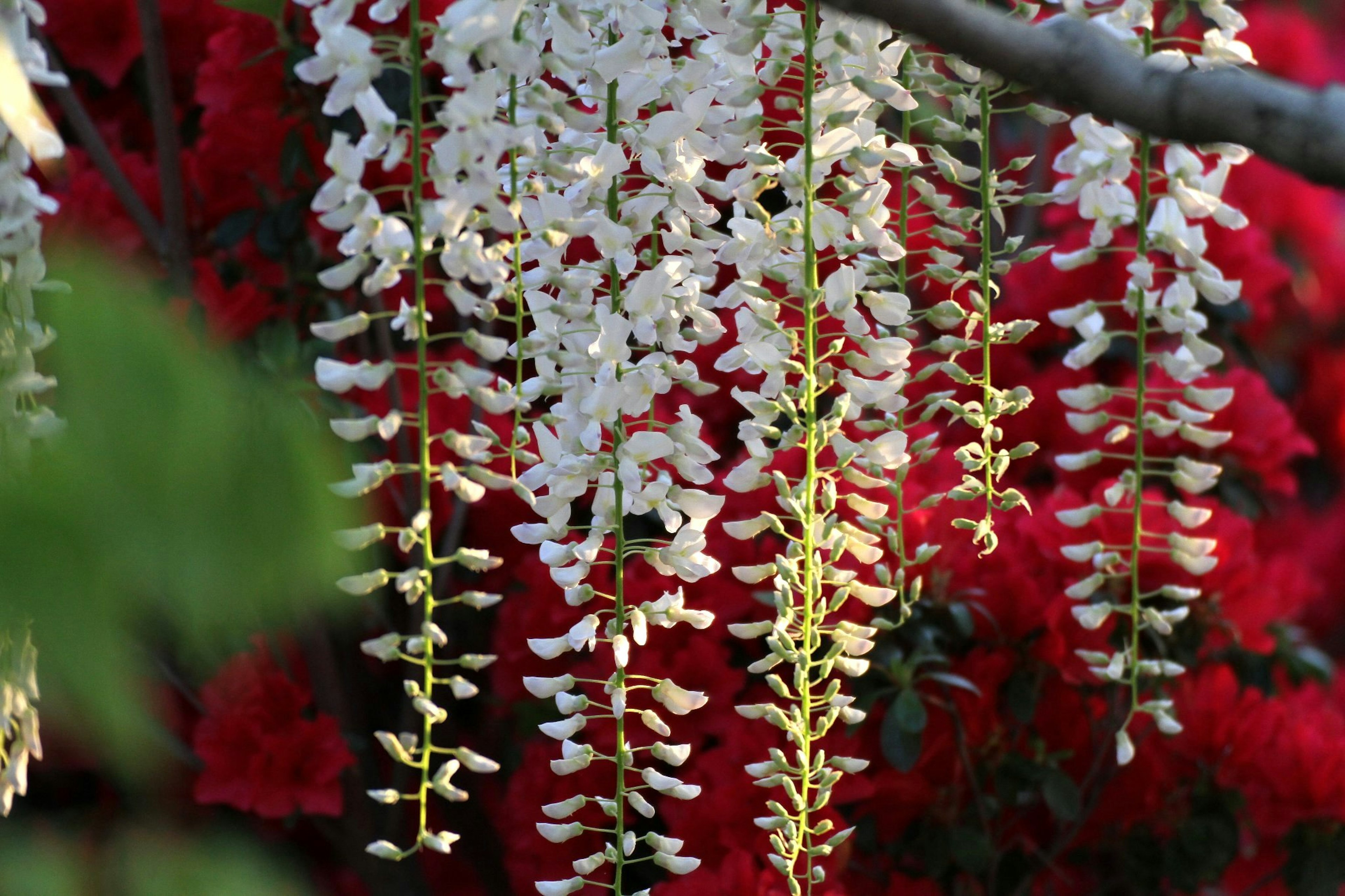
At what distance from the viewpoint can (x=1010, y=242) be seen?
2.90 feet

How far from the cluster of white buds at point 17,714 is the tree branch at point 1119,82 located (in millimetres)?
511

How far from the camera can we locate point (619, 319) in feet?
2.45

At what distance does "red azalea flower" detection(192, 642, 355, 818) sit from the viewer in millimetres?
1212

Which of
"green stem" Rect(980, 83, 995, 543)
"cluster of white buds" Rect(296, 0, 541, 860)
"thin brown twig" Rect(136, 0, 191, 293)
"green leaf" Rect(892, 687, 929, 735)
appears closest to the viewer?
"cluster of white buds" Rect(296, 0, 541, 860)

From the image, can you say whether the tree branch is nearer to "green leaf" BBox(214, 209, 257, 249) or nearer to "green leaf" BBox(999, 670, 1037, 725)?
"green leaf" BBox(999, 670, 1037, 725)

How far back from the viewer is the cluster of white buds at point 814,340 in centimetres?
79

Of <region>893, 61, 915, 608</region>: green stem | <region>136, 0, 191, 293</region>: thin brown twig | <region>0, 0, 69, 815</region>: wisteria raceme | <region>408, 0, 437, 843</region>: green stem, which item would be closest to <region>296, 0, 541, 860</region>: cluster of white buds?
<region>408, 0, 437, 843</region>: green stem

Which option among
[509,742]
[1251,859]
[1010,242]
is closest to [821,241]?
[1010,242]

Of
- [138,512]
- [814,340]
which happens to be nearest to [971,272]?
[814,340]

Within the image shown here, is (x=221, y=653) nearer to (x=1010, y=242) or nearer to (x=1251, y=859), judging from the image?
(x=1010, y=242)

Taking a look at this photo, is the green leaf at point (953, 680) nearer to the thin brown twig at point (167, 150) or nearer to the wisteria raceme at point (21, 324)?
the wisteria raceme at point (21, 324)

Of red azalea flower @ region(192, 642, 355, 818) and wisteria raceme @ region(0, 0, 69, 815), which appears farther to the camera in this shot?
red azalea flower @ region(192, 642, 355, 818)

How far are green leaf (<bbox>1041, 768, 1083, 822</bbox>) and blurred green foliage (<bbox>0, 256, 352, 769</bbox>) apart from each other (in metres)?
0.97

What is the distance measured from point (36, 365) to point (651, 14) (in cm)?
57
